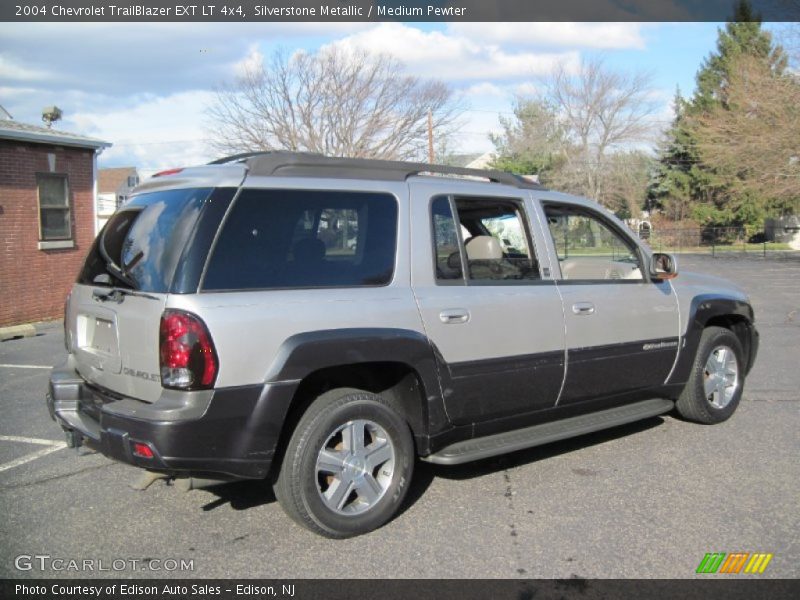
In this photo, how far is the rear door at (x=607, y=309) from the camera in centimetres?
476

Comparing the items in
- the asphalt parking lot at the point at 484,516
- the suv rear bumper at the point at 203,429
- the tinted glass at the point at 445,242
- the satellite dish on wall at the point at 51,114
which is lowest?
the asphalt parking lot at the point at 484,516

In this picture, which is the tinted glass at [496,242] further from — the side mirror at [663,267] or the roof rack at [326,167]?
the side mirror at [663,267]

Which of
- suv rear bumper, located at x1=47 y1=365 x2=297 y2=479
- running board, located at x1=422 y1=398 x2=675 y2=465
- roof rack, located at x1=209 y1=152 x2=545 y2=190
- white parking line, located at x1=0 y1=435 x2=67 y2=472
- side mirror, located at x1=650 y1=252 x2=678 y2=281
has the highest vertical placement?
roof rack, located at x1=209 y1=152 x2=545 y2=190

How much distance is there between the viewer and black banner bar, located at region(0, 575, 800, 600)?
3.21 meters

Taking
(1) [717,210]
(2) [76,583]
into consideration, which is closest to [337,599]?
(2) [76,583]

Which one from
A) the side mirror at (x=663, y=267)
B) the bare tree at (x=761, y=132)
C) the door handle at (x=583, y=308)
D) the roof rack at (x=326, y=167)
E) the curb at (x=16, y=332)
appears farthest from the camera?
the bare tree at (x=761, y=132)

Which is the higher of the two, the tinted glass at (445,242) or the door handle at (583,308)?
the tinted glass at (445,242)

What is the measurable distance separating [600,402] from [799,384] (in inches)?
136

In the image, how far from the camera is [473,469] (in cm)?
487

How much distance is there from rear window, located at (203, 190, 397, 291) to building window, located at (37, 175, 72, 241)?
11.8 metres

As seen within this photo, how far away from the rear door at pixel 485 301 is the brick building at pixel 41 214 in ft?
32.9

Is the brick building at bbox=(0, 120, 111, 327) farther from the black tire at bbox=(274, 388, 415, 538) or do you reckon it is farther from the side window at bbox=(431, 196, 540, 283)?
the black tire at bbox=(274, 388, 415, 538)

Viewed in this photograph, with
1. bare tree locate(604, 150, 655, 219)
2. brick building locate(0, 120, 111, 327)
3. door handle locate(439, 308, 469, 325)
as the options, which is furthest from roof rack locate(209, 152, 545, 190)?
bare tree locate(604, 150, 655, 219)

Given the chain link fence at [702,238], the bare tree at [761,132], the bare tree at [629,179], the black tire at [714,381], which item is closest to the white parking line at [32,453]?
the black tire at [714,381]
